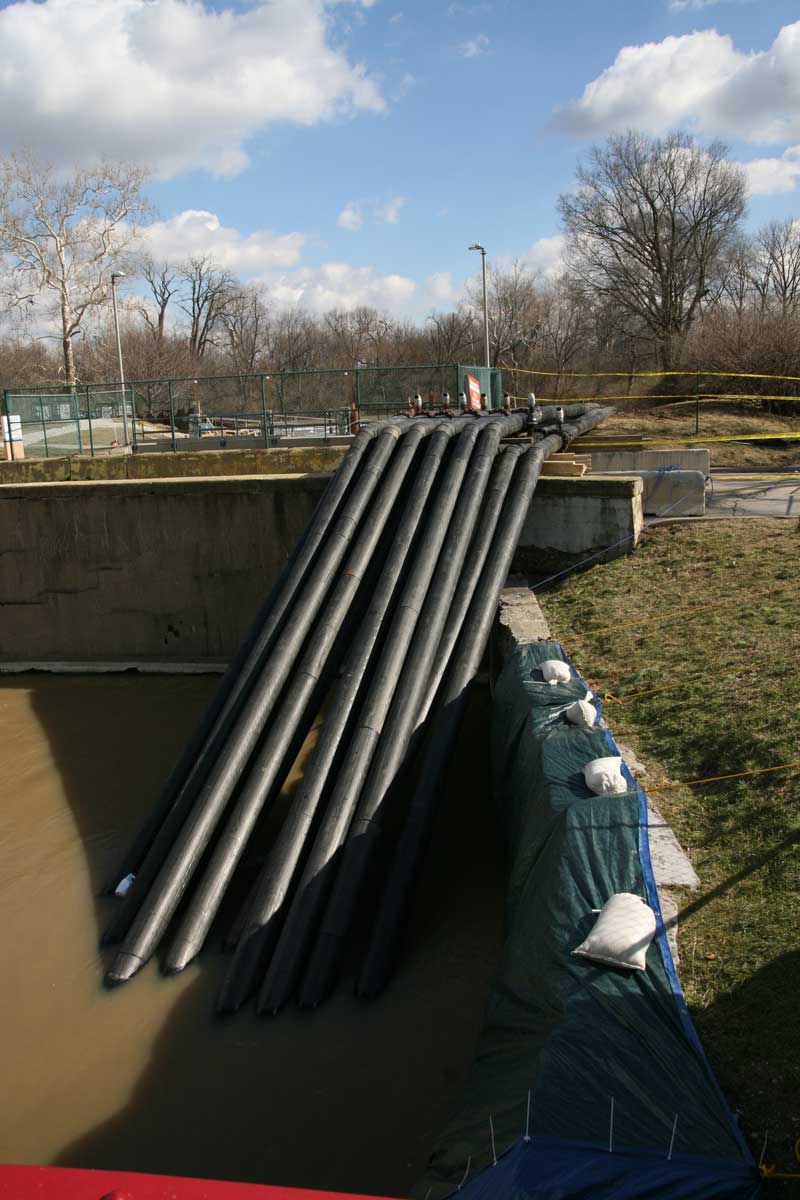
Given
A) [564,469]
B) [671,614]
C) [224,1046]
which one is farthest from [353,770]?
[564,469]

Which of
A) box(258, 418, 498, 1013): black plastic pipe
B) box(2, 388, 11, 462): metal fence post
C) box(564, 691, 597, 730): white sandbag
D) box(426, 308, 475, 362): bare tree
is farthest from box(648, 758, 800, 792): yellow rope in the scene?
box(426, 308, 475, 362): bare tree

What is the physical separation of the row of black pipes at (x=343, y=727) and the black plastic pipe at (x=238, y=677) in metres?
0.02

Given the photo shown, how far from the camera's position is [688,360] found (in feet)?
106

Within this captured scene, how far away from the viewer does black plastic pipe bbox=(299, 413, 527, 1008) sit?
20.9ft

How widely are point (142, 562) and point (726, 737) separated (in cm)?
966

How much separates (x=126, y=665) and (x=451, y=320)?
46.0 m

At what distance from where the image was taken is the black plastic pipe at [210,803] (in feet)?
22.7

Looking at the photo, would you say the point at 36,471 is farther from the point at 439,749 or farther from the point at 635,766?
the point at 635,766

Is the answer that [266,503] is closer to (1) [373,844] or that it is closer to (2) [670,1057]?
(1) [373,844]

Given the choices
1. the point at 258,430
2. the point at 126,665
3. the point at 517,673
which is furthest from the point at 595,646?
the point at 258,430

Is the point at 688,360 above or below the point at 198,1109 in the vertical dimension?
above

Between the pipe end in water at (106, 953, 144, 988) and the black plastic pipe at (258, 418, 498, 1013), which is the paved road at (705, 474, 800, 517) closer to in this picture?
the black plastic pipe at (258, 418, 498, 1013)

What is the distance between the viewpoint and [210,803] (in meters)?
7.53

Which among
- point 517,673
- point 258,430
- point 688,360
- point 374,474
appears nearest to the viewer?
point 517,673
